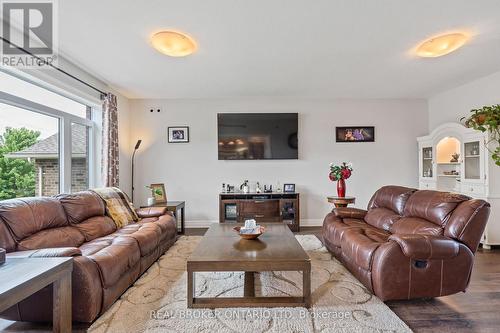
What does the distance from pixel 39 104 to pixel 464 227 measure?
4591 millimetres

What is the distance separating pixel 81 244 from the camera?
2.53m

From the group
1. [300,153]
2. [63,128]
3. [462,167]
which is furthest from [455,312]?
[63,128]

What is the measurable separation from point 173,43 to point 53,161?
89.3 inches

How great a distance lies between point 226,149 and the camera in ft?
16.5

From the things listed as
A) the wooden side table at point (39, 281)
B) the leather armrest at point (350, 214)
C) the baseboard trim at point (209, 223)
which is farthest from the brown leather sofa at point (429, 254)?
the baseboard trim at point (209, 223)

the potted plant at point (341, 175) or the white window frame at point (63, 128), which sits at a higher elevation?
the white window frame at point (63, 128)

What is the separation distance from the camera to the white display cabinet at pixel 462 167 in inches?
141

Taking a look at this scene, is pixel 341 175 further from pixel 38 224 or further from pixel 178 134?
pixel 38 224

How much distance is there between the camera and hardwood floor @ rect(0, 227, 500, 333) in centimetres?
183

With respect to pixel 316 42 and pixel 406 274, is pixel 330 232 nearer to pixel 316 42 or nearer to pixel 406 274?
pixel 406 274

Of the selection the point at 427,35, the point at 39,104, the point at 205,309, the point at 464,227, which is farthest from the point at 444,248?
the point at 39,104

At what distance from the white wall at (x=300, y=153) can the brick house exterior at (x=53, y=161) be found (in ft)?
3.85

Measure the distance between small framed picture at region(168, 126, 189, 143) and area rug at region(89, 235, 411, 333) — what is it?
9.37 feet

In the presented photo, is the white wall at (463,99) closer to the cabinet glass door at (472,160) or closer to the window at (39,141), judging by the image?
the cabinet glass door at (472,160)
